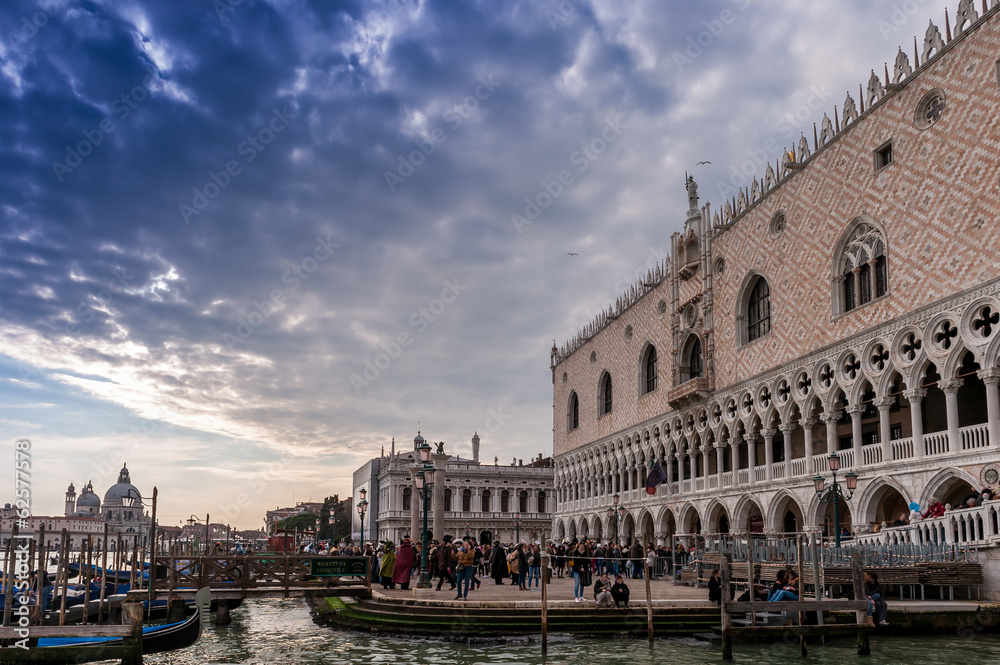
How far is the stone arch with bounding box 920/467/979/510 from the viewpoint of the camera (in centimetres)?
1848

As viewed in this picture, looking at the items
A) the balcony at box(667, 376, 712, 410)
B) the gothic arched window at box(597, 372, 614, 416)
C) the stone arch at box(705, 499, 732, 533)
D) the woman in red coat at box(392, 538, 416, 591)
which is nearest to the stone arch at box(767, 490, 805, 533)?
the stone arch at box(705, 499, 732, 533)

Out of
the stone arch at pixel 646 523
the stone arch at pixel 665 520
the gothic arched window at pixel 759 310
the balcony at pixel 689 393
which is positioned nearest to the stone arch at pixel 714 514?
the stone arch at pixel 665 520

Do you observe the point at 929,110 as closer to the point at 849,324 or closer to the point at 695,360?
the point at 849,324

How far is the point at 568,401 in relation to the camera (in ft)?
157

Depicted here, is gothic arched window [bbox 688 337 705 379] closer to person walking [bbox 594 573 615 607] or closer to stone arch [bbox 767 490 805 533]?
stone arch [bbox 767 490 805 533]

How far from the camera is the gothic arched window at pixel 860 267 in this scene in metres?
21.6

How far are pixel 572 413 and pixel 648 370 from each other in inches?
438

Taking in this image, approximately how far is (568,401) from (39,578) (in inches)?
1376

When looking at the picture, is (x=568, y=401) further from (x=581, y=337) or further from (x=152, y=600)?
(x=152, y=600)

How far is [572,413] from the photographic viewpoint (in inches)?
1859

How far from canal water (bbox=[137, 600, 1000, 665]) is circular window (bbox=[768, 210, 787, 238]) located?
14.5m

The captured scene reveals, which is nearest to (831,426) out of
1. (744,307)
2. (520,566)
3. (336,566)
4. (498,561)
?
(744,307)

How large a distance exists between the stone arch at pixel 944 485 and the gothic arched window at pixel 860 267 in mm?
4748

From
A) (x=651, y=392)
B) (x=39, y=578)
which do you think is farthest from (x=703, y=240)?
(x=39, y=578)
